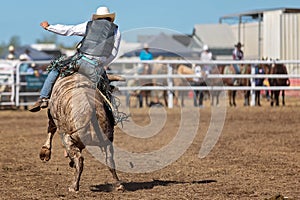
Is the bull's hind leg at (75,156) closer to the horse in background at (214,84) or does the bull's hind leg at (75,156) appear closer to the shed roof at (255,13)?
the horse in background at (214,84)

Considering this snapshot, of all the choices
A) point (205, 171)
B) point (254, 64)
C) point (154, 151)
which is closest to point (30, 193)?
point (205, 171)

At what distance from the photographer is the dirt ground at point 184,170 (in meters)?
7.17

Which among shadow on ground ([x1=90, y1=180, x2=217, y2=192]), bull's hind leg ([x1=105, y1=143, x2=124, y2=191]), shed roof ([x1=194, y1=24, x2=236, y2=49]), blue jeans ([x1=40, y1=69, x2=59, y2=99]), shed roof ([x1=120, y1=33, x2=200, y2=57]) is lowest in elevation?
shadow on ground ([x1=90, y1=180, x2=217, y2=192])

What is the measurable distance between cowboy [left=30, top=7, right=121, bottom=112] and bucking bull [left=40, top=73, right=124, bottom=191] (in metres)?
0.14

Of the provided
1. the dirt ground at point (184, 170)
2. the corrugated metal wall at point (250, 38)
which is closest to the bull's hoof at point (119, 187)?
the dirt ground at point (184, 170)

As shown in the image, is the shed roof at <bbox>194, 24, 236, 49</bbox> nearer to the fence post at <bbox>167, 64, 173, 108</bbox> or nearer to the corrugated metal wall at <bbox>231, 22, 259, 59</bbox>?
the corrugated metal wall at <bbox>231, 22, 259, 59</bbox>

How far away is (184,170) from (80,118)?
2.32m

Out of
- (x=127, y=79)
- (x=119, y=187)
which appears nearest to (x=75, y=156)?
(x=119, y=187)

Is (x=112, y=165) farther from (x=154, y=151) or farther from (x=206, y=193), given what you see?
(x=154, y=151)

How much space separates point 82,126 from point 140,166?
8.23 ft

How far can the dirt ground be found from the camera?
7.17 m

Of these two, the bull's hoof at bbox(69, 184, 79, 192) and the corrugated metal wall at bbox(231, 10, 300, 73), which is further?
the corrugated metal wall at bbox(231, 10, 300, 73)

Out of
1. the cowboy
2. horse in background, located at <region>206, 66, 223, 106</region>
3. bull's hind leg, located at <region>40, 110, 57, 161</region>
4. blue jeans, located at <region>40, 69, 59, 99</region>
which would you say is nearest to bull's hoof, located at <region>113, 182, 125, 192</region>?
bull's hind leg, located at <region>40, 110, 57, 161</region>

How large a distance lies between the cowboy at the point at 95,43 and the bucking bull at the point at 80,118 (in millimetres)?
142
